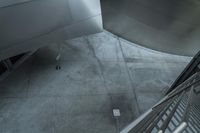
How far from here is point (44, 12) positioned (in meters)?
7.23

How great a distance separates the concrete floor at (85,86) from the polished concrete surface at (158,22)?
0.73 metres

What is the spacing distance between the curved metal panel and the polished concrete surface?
12.2 ft

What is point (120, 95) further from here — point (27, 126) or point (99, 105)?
point (27, 126)

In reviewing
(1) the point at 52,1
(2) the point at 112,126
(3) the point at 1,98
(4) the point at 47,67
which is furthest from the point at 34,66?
(2) the point at 112,126

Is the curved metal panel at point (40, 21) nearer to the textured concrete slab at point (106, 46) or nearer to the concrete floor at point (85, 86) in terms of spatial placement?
the concrete floor at point (85, 86)

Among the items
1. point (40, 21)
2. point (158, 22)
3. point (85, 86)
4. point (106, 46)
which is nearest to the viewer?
point (40, 21)

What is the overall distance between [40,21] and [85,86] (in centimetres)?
306

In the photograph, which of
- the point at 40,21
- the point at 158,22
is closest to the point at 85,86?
the point at 40,21

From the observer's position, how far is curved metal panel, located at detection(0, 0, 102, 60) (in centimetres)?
665

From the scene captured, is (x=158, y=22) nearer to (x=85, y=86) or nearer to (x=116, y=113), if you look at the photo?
(x=85, y=86)

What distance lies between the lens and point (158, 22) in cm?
1182

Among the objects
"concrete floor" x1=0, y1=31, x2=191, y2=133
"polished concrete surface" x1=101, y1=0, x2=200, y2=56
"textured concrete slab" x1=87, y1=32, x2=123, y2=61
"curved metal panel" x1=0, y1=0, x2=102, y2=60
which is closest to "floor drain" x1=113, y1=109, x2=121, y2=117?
"concrete floor" x1=0, y1=31, x2=191, y2=133

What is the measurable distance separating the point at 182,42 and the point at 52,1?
286 inches

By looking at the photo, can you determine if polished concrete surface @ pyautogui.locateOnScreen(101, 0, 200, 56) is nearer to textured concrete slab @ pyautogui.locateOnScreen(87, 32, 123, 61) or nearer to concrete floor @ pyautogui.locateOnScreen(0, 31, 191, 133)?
textured concrete slab @ pyautogui.locateOnScreen(87, 32, 123, 61)
